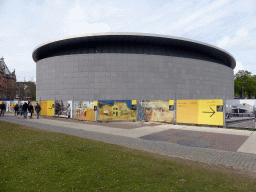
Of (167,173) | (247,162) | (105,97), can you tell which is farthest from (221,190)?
(105,97)

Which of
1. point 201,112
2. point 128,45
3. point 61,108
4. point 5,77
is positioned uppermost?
point 5,77

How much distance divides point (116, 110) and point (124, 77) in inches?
444

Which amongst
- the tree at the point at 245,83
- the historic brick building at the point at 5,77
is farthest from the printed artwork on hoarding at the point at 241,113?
the historic brick building at the point at 5,77

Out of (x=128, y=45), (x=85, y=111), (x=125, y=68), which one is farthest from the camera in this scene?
(x=128, y=45)

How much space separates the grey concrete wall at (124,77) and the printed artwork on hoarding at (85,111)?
8275 mm

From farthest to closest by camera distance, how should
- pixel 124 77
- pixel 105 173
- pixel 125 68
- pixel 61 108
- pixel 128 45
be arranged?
pixel 128 45, pixel 125 68, pixel 124 77, pixel 61 108, pixel 105 173

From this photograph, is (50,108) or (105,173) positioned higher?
(50,108)

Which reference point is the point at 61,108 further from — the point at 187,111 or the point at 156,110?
the point at 187,111

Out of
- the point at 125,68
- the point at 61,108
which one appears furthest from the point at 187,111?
the point at 61,108

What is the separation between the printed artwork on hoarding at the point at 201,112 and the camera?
542 inches

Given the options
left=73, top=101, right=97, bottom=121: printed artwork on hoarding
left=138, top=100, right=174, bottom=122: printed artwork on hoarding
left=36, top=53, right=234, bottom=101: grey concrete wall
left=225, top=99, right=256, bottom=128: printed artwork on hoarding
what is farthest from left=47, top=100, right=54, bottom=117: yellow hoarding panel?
left=225, top=99, right=256, bottom=128: printed artwork on hoarding

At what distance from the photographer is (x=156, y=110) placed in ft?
56.3

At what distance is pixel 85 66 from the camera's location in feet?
95.5

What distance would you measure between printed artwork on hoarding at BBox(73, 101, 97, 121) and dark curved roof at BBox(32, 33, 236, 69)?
12.7 meters
